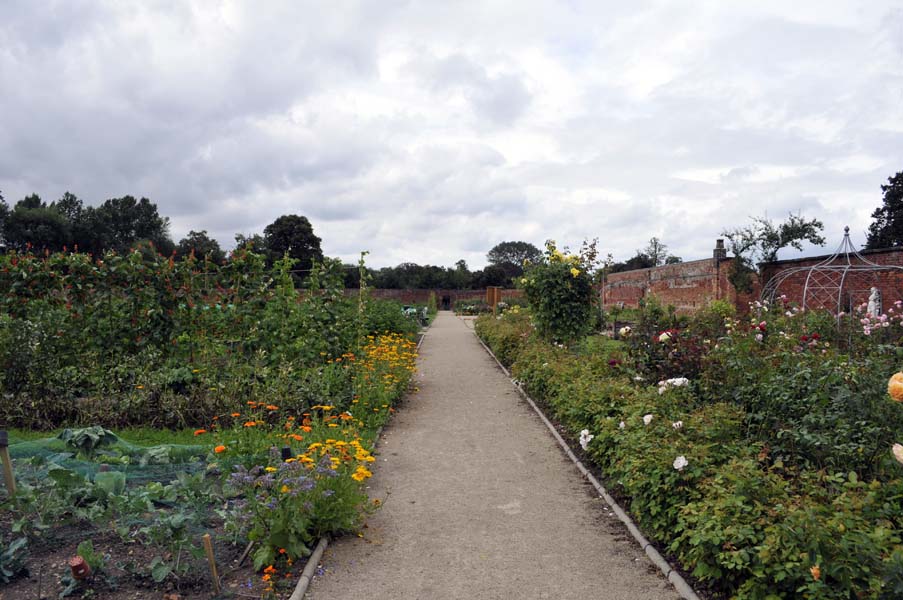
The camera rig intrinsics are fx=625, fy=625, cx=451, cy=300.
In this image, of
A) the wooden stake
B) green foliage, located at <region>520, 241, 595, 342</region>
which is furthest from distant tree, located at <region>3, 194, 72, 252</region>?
the wooden stake

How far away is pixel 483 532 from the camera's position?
13.9 feet

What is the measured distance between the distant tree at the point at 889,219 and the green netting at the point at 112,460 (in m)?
Answer: 39.3

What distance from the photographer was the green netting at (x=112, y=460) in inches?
174

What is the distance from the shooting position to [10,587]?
314cm

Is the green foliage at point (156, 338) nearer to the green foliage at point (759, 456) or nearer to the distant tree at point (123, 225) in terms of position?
the green foliage at point (759, 456)

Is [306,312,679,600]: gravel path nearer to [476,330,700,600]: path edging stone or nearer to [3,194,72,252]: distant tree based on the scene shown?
[476,330,700,600]: path edging stone

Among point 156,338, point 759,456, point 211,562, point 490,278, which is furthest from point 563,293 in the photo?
point 490,278

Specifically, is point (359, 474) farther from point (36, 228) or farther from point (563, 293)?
point (36, 228)

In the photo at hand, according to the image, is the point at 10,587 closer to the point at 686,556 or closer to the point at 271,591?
the point at 271,591

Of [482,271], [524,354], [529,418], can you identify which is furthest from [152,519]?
[482,271]

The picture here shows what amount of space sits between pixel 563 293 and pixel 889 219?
114 feet

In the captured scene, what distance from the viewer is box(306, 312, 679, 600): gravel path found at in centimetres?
347

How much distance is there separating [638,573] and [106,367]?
21.7ft

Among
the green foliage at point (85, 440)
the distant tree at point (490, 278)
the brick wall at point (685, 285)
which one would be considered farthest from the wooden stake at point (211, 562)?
the distant tree at point (490, 278)
